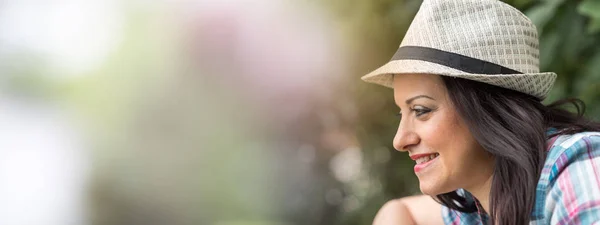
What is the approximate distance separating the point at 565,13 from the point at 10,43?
136cm

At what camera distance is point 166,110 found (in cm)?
180

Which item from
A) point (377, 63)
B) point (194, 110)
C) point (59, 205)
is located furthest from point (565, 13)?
point (59, 205)

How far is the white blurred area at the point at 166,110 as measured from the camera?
5.34 ft

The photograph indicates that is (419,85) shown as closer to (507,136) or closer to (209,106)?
(507,136)

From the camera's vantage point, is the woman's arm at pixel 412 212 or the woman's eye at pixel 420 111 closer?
the woman's eye at pixel 420 111

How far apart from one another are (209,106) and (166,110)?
134mm

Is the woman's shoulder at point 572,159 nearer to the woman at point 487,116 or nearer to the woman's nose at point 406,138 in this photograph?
the woman at point 487,116

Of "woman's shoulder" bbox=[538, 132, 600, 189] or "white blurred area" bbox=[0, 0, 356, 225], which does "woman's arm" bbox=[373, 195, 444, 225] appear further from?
"white blurred area" bbox=[0, 0, 356, 225]

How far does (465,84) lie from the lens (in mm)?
922

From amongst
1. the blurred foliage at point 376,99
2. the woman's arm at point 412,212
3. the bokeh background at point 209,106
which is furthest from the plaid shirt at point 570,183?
the blurred foliage at point 376,99

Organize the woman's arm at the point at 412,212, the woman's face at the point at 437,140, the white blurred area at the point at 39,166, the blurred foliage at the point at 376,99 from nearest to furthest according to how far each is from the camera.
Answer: the woman's face at the point at 437,140 < the woman's arm at the point at 412,212 < the white blurred area at the point at 39,166 < the blurred foliage at the point at 376,99

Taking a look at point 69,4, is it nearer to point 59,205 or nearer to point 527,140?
point 59,205

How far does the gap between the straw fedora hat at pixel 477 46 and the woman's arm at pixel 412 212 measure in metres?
0.38

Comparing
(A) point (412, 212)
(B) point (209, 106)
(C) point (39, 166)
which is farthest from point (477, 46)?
(C) point (39, 166)
